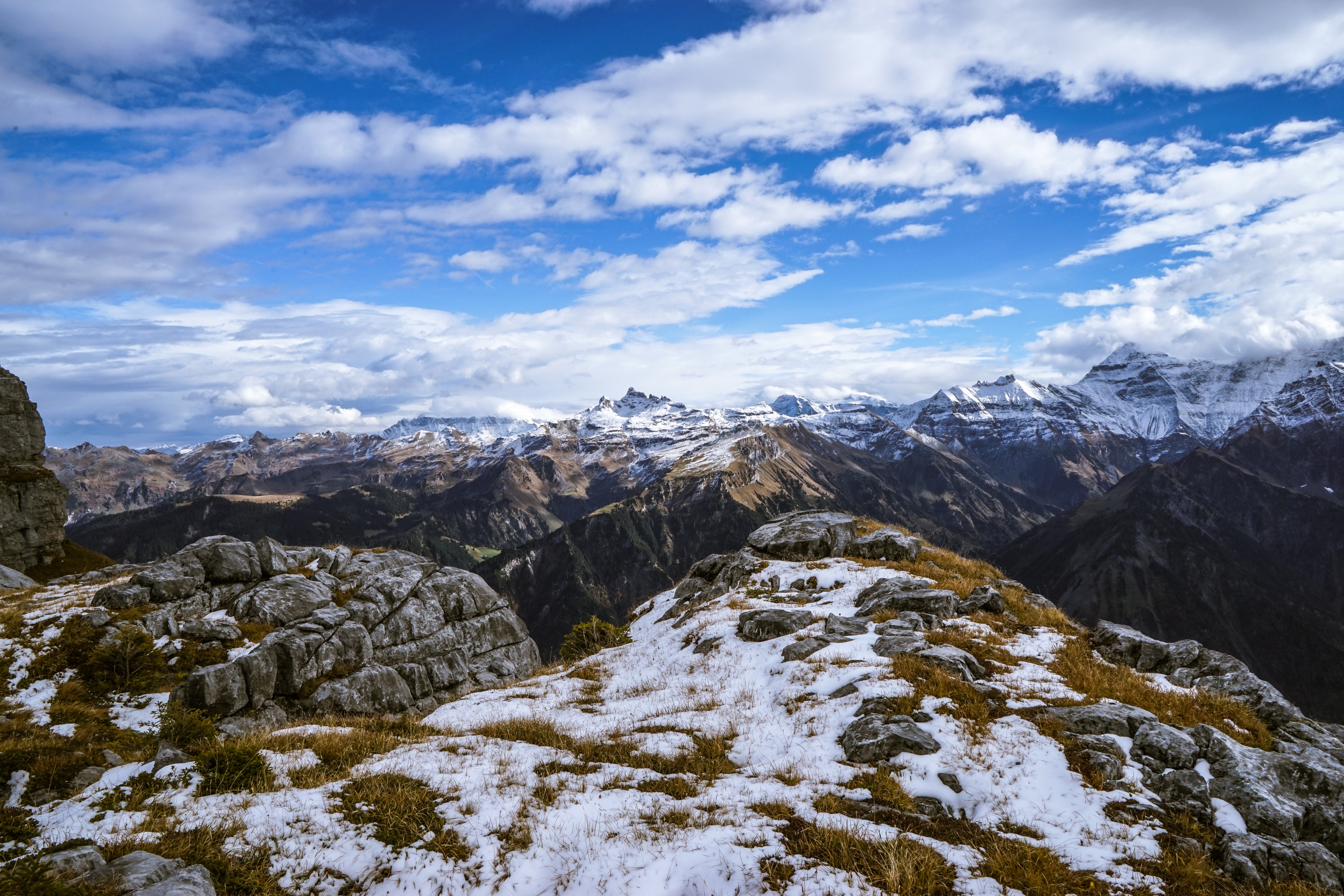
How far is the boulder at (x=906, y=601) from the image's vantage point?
23.4 metres

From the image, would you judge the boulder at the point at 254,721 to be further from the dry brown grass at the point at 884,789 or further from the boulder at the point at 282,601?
the dry brown grass at the point at 884,789

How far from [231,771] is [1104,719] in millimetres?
18605

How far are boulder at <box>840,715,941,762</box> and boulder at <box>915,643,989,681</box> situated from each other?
3.53 metres

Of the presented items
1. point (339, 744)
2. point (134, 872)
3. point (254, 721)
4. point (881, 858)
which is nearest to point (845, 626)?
point (881, 858)

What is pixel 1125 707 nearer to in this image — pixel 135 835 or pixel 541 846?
pixel 541 846

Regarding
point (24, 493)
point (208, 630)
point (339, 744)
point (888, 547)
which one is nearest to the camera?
point (339, 744)

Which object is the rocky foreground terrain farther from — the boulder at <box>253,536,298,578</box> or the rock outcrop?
the boulder at <box>253,536,298,578</box>

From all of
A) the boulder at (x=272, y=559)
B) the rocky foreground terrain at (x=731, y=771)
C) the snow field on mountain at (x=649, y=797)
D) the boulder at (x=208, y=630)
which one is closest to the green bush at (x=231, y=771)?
the rocky foreground terrain at (x=731, y=771)

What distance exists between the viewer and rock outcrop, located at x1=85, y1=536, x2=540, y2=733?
24156 millimetres

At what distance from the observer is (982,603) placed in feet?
79.2

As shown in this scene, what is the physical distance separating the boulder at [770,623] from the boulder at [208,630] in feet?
78.0

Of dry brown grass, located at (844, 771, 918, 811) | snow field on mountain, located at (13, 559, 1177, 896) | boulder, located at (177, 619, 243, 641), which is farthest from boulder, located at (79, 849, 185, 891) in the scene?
boulder, located at (177, 619, 243, 641)

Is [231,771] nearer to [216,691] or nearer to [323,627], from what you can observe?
[216,691]

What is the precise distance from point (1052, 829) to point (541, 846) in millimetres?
8454
